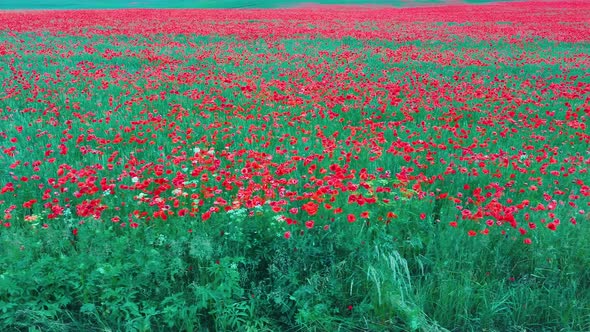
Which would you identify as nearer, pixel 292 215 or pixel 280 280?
pixel 280 280

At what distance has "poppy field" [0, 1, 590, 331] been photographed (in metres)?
2.90

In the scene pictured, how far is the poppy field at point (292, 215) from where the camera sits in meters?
2.90

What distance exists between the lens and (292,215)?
361 centimetres

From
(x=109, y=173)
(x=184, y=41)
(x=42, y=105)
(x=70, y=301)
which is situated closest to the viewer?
(x=70, y=301)

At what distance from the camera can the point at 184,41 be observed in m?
17.4

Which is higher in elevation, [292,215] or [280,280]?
[292,215]

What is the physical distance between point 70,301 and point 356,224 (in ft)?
6.61

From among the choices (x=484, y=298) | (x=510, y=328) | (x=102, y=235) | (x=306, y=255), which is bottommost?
(x=510, y=328)

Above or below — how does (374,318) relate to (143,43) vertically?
below

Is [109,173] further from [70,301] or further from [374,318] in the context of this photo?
[374,318]

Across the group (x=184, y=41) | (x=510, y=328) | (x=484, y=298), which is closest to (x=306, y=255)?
(x=484, y=298)

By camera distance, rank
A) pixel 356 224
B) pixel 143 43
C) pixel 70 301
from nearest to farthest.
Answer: pixel 70 301, pixel 356 224, pixel 143 43

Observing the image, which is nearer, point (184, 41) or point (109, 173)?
point (109, 173)

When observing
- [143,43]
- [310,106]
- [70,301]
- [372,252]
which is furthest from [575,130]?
[143,43]
